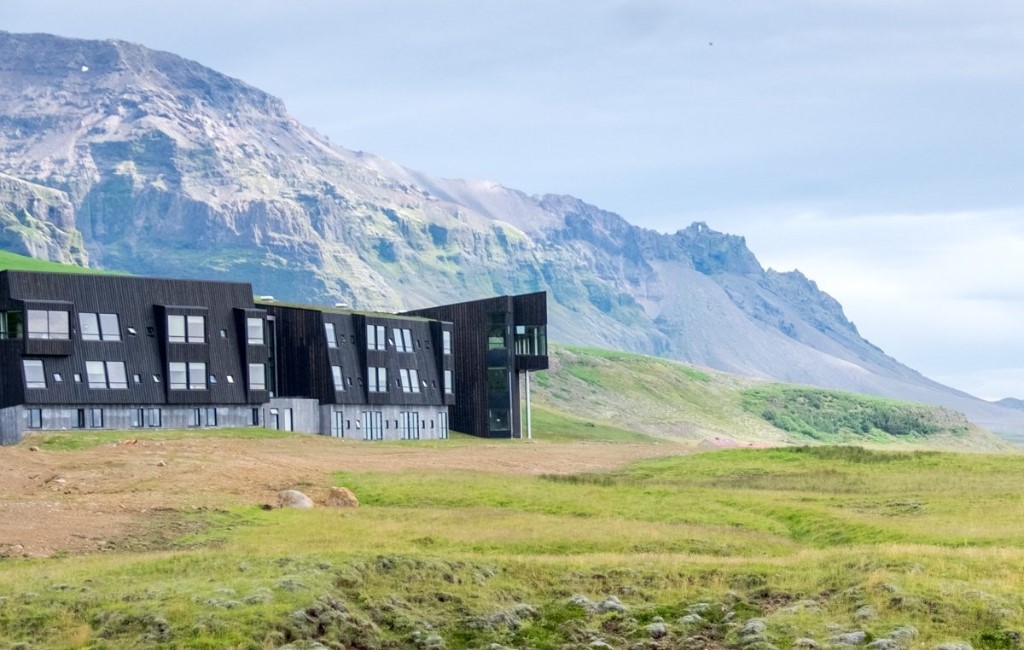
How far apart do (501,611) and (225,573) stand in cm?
741

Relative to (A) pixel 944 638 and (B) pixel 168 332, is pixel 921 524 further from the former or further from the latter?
(B) pixel 168 332

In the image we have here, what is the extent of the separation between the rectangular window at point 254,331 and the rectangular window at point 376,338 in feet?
43.5

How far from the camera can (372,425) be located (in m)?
116

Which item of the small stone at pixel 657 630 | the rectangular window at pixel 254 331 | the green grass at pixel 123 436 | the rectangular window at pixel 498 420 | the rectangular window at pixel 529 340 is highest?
the rectangular window at pixel 254 331

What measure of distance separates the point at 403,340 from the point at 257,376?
1907 centimetres

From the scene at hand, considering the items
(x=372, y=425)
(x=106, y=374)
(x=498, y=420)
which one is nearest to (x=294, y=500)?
(x=106, y=374)

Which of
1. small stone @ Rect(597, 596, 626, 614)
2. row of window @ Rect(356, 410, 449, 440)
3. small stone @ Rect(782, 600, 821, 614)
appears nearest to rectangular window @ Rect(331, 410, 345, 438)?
row of window @ Rect(356, 410, 449, 440)

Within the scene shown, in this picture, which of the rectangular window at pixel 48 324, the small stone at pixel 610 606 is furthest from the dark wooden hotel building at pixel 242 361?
the small stone at pixel 610 606

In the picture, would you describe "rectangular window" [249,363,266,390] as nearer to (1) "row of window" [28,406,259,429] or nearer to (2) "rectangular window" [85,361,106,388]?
(1) "row of window" [28,406,259,429]

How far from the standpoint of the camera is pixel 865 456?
85.8 m

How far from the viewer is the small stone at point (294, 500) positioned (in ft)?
189

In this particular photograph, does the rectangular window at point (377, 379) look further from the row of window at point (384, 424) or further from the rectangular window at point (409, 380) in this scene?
the rectangular window at point (409, 380)

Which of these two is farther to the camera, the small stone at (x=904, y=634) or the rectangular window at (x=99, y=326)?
the rectangular window at (x=99, y=326)

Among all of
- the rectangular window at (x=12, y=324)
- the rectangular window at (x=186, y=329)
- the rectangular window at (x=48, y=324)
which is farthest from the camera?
the rectangular window at (x=186, y=329)
